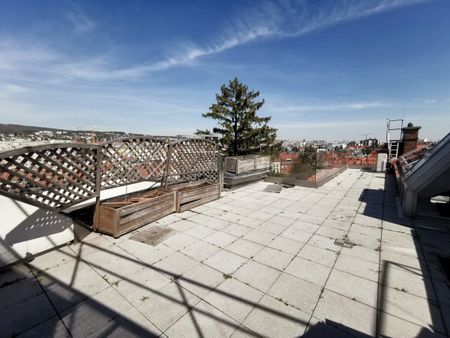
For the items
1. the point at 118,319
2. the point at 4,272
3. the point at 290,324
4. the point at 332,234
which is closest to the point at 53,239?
the point at 4,272

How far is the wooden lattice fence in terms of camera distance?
10.3 ft

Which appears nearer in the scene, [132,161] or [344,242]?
[344,242]

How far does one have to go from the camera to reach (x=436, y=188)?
5172mm

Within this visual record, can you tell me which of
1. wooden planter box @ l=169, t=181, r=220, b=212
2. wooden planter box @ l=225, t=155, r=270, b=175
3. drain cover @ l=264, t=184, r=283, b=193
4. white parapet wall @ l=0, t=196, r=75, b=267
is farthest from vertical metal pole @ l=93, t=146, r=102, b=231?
drain cover @ l=264, t=184, r=283, b=193

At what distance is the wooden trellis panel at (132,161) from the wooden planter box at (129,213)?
0.49 m

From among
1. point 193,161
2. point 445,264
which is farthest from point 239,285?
point 193,161

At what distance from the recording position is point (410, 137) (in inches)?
467

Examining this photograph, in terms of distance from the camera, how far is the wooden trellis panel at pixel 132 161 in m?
4.58

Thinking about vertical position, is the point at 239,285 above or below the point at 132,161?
below

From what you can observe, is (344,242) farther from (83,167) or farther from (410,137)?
(410,137)

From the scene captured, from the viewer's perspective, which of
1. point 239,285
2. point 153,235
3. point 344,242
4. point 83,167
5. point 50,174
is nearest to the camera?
point 239,285

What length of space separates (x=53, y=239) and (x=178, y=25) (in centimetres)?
931

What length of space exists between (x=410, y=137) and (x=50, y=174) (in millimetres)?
15319

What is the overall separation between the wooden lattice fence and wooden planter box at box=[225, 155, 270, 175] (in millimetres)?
2480
